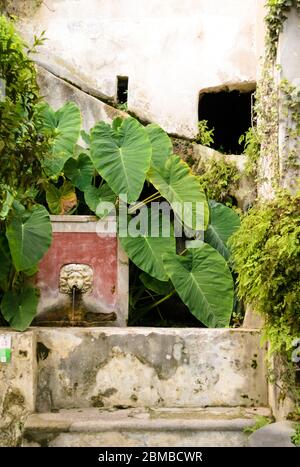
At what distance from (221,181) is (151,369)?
2.51m

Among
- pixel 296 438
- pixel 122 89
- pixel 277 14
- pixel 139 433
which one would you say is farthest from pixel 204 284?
pixel 122 89

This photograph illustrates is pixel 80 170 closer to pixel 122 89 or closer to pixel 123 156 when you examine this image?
pixel 123 156

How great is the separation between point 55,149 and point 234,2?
298 cm

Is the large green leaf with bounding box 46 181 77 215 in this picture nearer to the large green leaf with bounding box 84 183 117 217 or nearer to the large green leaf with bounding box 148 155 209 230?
the large green leaf with bounding box 84 183 117 217

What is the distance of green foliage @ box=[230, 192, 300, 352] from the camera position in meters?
4.27

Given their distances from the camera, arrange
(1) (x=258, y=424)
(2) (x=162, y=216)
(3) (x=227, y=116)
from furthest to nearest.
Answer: (3) (x=227, y=116) → (2) (x=162, y=216) → (1) (x=258, y=424)

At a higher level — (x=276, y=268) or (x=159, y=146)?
(x=159, y=146)

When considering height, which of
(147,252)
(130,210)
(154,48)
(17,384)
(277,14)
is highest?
(154,48)

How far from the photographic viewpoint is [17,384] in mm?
4914

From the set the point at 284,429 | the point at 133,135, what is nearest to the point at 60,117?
the point at 133,135

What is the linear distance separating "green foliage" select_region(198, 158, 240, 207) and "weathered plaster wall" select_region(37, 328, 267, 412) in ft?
6.91

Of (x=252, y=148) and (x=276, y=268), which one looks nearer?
(x=276, y=268)

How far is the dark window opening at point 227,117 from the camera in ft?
27.9

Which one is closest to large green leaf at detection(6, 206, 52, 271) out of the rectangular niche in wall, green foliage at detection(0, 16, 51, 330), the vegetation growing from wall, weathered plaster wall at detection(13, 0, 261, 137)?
green foliage at detection(0, 16, 51, 330)
